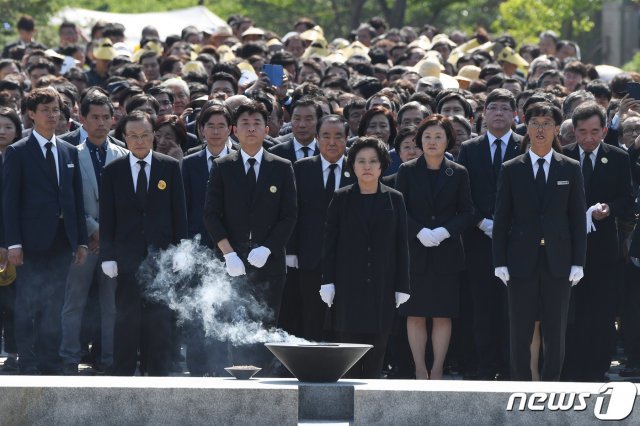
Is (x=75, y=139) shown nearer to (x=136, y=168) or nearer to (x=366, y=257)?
(x=136, y=168)

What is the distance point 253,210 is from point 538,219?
2166mm

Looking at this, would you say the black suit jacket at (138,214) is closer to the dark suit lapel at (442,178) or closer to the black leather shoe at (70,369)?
the black leather shoe at (70,369)

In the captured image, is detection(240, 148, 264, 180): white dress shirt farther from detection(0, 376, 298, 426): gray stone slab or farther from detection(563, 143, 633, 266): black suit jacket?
detection(0, 376, 298, 426): gray stone slab

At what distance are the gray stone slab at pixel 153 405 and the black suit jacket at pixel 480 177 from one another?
3666mm

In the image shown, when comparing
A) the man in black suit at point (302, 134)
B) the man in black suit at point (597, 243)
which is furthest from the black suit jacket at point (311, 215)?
the man in black suit at point (597, 243)

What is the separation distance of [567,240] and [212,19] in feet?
67.9

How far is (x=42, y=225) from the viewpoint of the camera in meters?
12.4

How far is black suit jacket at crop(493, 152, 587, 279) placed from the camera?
439 inches

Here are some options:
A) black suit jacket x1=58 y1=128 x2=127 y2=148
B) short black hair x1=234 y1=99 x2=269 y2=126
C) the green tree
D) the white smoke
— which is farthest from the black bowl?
the green tree

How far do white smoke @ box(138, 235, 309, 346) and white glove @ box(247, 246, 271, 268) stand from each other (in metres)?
0.28

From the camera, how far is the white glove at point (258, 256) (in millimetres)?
11227

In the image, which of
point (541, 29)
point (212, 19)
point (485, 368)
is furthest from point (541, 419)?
point (541, 29)

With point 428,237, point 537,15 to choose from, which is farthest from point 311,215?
point 537,15

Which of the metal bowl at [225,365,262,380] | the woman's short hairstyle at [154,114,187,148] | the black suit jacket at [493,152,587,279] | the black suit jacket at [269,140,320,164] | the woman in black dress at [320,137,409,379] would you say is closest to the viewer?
the metal bowl at [225,365,262,380]
